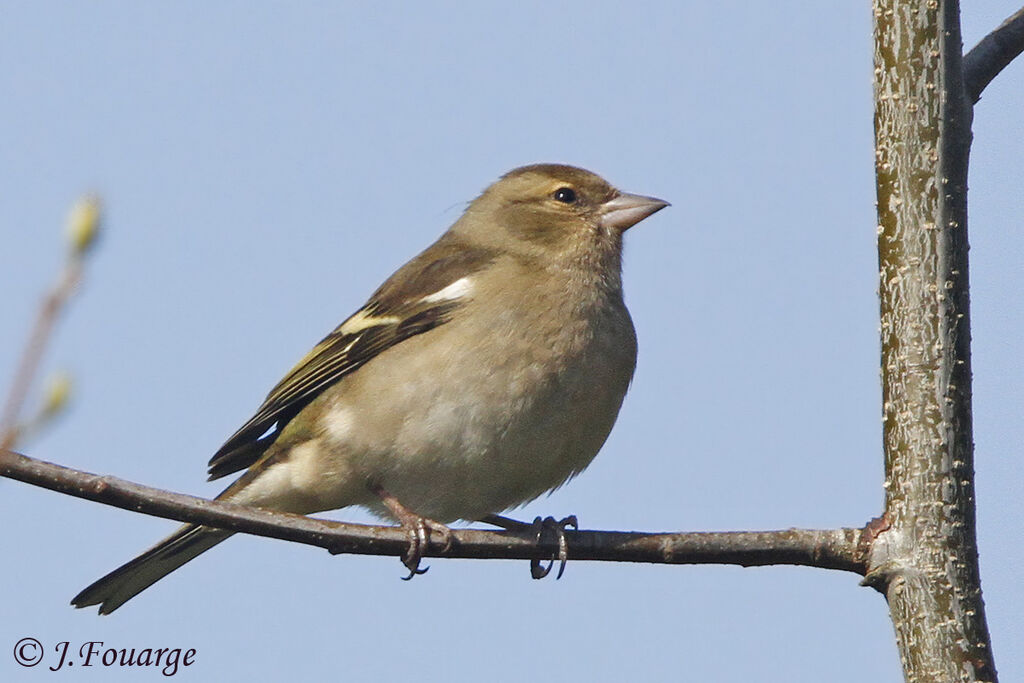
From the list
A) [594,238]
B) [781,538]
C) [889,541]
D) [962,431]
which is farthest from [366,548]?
[594,238]

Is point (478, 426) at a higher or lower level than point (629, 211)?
lower

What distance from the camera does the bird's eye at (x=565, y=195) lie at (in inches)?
311

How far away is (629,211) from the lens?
7648 mm

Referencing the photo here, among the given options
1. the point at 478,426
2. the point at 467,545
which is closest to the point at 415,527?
the point at 478,426

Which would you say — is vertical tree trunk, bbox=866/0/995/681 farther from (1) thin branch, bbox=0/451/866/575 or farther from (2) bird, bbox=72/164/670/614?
(2) bird, bbox=72/164/670/614

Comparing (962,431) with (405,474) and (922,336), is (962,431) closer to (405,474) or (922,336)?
(922,336)

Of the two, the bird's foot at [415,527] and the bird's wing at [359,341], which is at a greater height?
the bird's wing at [359,341]

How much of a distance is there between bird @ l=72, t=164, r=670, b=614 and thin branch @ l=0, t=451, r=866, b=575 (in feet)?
3.66

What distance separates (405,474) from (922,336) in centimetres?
322

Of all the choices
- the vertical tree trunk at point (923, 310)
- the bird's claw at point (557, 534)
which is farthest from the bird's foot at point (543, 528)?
the vertical tree trunk at point (923, 310)

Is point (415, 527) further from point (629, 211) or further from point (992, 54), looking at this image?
point (992, 54)

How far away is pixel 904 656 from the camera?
360 cm

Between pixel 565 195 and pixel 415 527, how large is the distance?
2.86 m

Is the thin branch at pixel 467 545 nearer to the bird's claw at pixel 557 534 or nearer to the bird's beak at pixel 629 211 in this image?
the bird's claw at pixel 557 534
